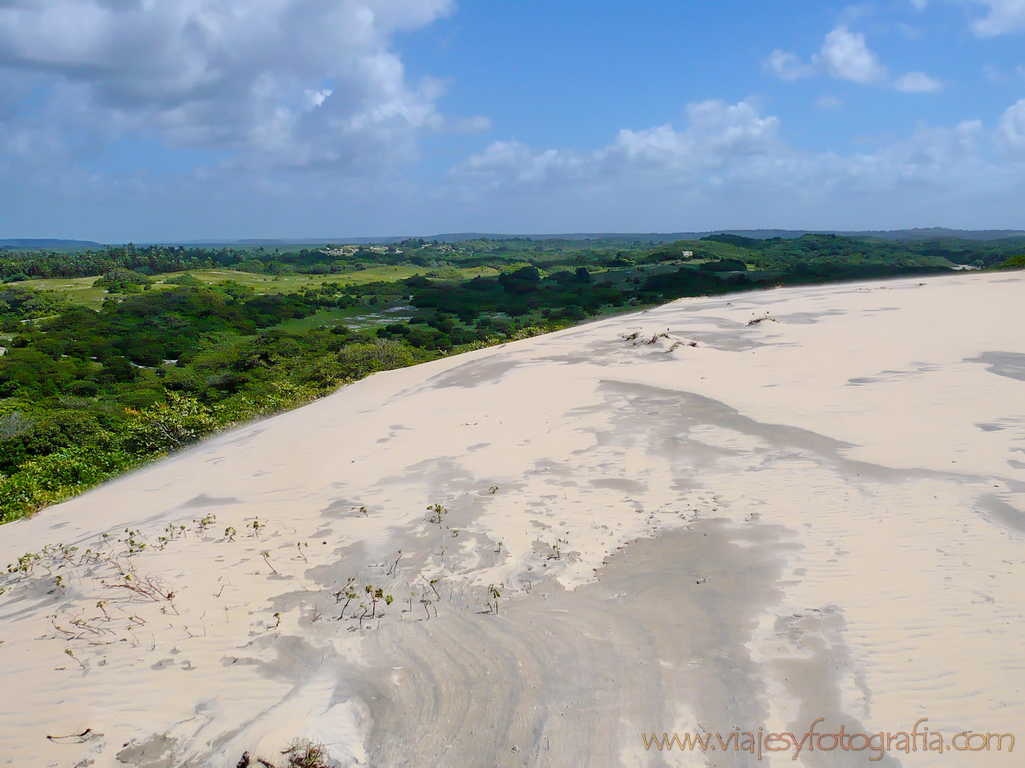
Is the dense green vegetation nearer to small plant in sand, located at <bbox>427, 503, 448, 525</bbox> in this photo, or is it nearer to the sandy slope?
the sandy slope

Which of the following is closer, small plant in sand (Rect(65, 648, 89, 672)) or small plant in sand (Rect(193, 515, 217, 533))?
small plant in sand (Rect(65, 648, 89, 672))

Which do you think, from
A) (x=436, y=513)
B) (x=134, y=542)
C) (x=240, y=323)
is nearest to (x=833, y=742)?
(x=436, y=513)

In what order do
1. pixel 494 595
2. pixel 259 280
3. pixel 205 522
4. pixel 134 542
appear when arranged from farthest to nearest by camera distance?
pixel 259 280, pixel 205 522, pixel 134 542, pixel 494 595

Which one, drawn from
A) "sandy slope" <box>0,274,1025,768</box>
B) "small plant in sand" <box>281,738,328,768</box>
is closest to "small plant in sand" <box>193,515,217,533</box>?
"sandy slope" <box>0,274,1025,768</box>

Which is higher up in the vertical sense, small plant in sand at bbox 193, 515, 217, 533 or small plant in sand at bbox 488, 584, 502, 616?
small plant in sand at bbox 488, 584, 502, 616

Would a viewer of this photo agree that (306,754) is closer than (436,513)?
Yes

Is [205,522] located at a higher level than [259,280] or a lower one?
lower

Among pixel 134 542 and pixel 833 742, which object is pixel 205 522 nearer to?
pixel 134 542
